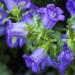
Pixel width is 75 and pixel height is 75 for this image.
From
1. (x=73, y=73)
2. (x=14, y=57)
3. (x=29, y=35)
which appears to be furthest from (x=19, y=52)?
(x=29, y=35)

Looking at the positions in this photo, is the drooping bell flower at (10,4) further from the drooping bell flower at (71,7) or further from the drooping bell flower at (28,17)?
the drooping bell flower at (71,7)

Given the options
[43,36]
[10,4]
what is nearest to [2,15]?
[10,4]

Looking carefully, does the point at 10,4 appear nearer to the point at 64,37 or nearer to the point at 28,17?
the point at 28,17

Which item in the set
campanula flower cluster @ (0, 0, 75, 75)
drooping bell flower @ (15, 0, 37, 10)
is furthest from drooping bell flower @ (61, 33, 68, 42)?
drooping bell flower @ (15, 0, 37, 10)

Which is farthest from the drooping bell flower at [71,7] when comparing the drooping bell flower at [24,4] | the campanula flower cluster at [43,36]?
the drooping bell flower at [24,4]

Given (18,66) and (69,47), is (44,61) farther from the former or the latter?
(18,66)

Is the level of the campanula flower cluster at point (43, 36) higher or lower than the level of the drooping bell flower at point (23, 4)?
lower
